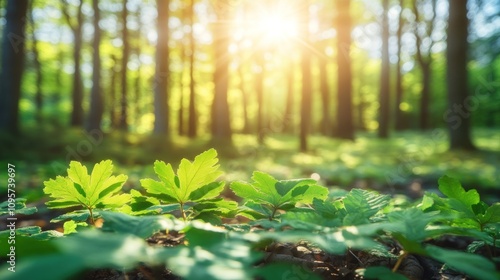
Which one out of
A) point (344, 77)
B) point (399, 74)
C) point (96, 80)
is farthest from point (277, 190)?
point (399, 74)

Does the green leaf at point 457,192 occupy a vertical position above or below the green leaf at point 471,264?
above

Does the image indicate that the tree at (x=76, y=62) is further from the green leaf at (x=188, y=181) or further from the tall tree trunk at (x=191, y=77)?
the green leaf at (x=188, y=181)

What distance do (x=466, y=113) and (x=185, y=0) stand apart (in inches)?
434

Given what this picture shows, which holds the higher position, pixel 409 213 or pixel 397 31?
pixel 397 31

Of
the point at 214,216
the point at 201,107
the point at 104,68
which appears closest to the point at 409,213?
the point at 214,216

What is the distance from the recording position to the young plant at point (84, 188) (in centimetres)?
105

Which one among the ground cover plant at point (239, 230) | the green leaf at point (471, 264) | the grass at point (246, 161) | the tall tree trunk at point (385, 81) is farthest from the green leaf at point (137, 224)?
the tall tree trunk at point (385, 81)

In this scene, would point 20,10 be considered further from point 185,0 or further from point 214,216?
point 214,216

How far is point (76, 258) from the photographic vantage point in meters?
0.49

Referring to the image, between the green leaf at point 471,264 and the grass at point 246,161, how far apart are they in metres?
4.43

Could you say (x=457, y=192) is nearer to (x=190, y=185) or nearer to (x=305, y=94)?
(x=190, y=185)

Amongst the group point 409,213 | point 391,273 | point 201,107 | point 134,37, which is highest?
point 134,37

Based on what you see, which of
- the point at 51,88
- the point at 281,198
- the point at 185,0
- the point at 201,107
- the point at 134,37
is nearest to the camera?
the point at 281,198

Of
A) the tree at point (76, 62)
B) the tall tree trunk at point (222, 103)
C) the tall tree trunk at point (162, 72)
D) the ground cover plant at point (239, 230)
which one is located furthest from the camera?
the tree at point (76, 62)
